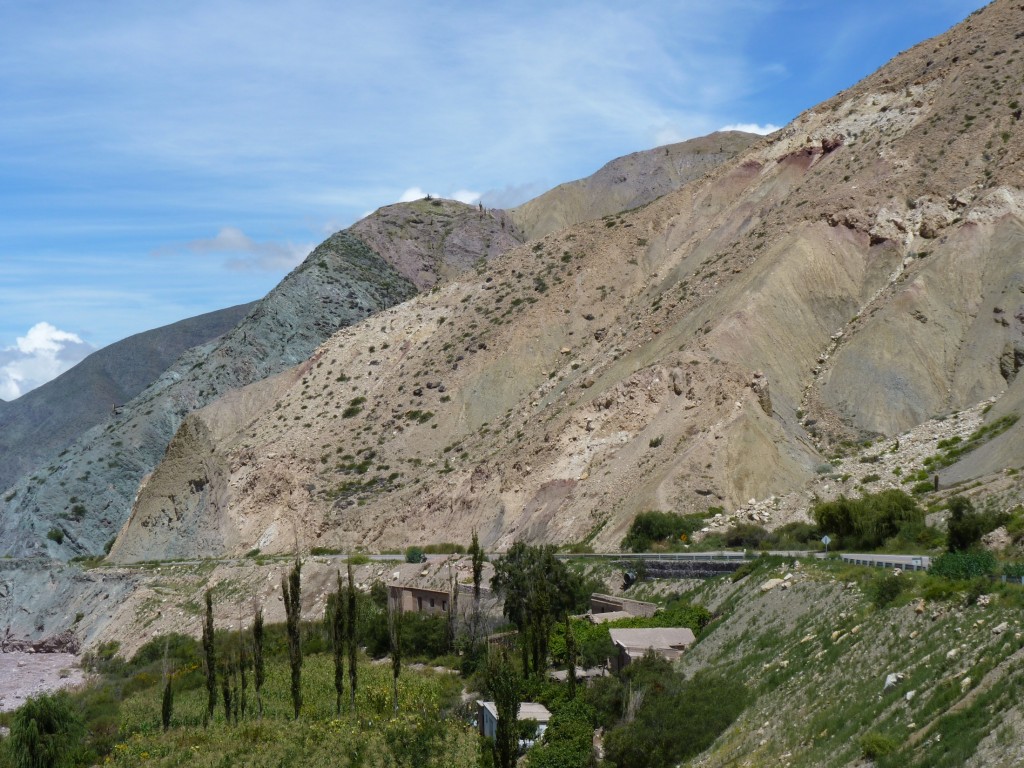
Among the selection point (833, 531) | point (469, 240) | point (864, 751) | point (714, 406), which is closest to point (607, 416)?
point (714, 406)

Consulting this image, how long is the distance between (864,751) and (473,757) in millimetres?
13453

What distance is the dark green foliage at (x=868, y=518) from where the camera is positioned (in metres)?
32.8

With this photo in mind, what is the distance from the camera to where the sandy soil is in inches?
2101

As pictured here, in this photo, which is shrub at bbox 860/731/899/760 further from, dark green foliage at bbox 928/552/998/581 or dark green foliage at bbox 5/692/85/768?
dark green foliage at bbox 5/692/85/768

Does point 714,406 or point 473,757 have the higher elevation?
point 714,406

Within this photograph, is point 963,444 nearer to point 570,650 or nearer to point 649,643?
point 649,643

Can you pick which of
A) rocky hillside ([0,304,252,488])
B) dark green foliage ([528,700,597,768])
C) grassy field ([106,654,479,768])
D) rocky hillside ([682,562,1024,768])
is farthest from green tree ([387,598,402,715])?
rocky hillside ([0,304,252,488])

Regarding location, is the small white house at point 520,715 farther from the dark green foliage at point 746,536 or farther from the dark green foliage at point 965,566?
the dark green foliage at point 746,536

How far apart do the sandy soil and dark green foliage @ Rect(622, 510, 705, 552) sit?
24485 mm

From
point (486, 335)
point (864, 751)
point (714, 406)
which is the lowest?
point (864, 751)

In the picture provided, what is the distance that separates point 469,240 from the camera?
125938mm

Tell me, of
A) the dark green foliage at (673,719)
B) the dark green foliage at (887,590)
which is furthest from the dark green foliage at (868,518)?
the dark green foliage at (887,590)

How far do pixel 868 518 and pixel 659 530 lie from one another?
10.5 metres

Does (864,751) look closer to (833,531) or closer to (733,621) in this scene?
(733,621)
